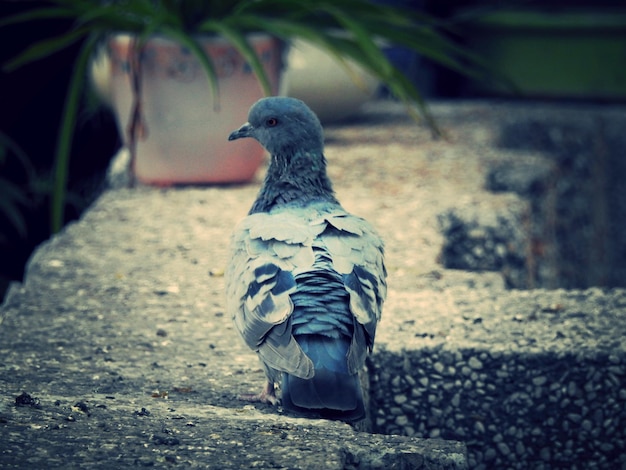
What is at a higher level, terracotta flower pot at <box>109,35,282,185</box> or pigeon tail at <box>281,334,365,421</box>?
terracotta flower pot at <box>109,35,282,185</box>

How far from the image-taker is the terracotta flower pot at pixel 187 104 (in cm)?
344

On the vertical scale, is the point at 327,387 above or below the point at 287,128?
below

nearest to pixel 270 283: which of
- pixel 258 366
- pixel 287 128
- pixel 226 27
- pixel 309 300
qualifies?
pixel 309 300

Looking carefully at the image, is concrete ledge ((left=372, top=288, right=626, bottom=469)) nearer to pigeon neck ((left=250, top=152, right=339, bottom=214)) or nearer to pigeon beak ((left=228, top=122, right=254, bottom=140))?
pigeon neck ((left=250, top=152, right=339, bottom=214))

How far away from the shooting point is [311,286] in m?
1.84

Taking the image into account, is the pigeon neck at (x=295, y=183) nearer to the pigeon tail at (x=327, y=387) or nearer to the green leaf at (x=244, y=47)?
the pigeon tail at (x=327, y=387)

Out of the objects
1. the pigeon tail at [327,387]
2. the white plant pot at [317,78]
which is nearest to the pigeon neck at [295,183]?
the pigeon tail at [327,387]

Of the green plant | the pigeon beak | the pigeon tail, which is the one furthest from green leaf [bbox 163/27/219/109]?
the pigeon tail

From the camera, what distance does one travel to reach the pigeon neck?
2.21 meters

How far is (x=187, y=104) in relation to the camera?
3459 mm

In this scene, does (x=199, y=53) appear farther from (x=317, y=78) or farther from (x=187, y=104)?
(x=317, y=78)

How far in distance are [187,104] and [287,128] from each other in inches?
48.1

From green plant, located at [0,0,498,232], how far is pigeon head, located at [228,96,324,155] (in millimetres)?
864

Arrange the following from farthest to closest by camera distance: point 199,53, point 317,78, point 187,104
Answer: point 317,78 < point 187,104 < point 199,53
